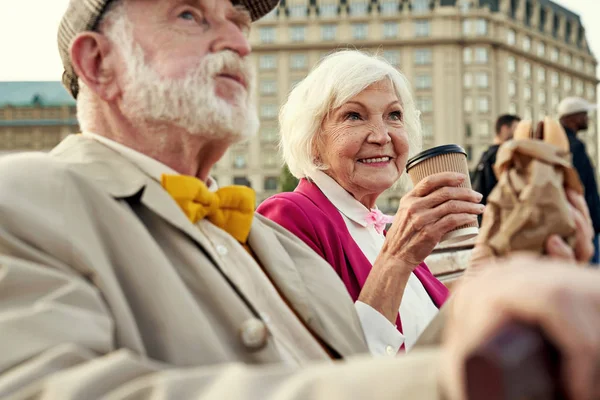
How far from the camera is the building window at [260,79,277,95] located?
53594mm

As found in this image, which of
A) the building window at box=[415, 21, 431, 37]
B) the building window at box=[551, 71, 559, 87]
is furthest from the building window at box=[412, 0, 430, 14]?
the building window at box=[551, 71, 559, 87]

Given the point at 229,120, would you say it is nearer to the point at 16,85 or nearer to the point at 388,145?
the point at 388,145

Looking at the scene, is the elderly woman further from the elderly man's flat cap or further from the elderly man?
the elderly man's flat cap

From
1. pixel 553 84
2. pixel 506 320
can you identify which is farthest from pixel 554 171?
pixel 553 84

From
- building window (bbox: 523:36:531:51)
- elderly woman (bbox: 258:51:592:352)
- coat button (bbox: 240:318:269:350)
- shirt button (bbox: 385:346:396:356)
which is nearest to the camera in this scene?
coat button (bbox: 240:318:269:350)

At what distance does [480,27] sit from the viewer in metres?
53.4

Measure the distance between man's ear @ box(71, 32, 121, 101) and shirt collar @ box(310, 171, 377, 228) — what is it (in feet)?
3.98

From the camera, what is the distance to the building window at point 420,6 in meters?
53.6

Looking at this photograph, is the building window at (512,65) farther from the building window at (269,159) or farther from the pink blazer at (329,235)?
the pink blazer at (329,235)

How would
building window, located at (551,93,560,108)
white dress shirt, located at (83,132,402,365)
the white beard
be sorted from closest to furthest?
white dress shirt, located at (83,132,402,365) < the white beard < building window, located at (551,93,560,108)

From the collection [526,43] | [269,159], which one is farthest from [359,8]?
[526,43]

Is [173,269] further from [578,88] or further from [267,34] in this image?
[578,88]

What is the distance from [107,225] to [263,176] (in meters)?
52.4

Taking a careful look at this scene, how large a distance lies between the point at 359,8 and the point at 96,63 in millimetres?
55139
